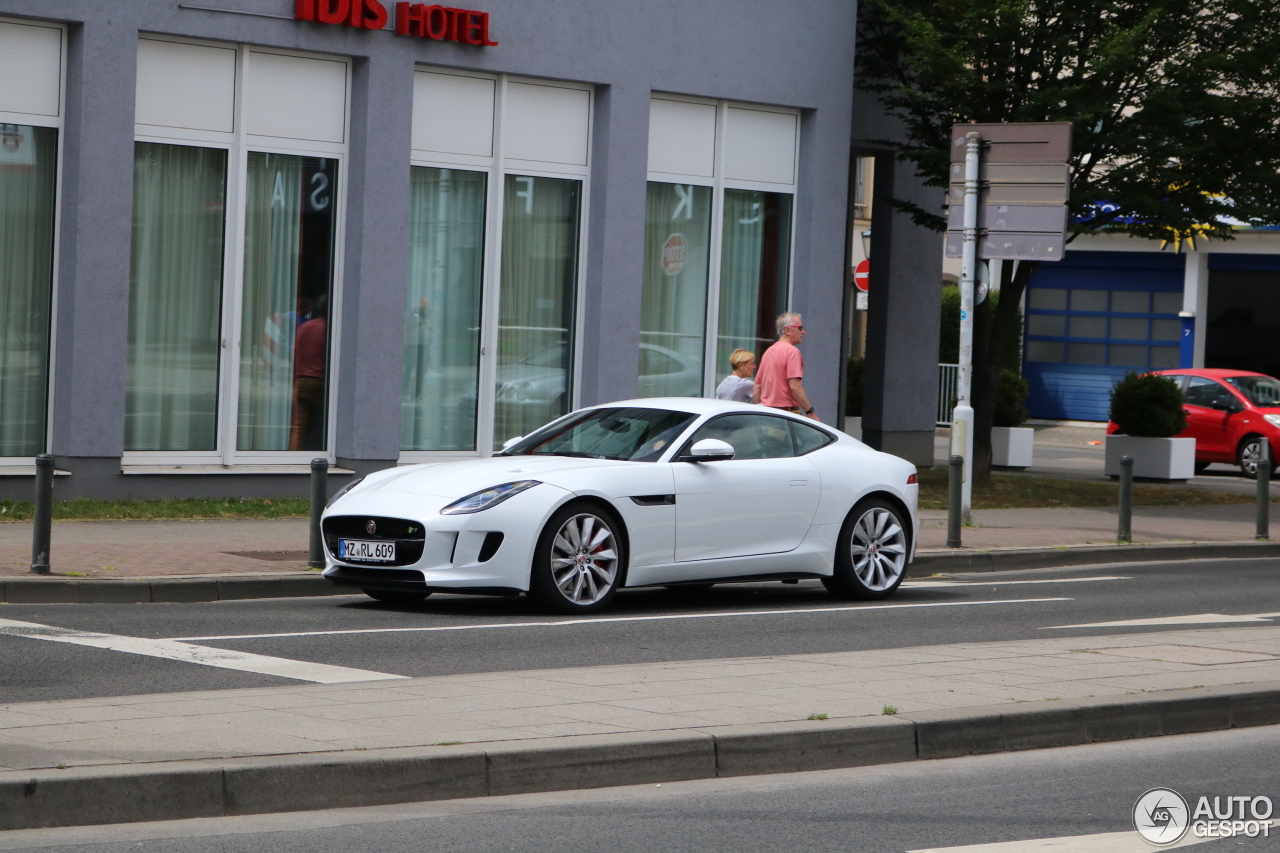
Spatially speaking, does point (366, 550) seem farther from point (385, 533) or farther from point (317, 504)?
point (317, 504)

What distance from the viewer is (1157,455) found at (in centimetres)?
2570

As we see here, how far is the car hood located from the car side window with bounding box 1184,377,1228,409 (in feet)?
63.7

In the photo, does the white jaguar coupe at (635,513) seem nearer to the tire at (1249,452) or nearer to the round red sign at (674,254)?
the round red sign at (674,254)

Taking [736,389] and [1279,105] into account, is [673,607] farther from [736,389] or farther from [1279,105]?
[1279,105]

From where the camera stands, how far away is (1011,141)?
17594 mm

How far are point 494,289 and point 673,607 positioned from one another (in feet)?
25.8

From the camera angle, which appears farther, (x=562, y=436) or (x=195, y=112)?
(x=195, y=112)

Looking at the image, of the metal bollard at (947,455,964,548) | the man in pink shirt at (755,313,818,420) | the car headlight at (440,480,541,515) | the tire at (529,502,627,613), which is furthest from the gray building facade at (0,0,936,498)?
the tire at (529,502,627,613)

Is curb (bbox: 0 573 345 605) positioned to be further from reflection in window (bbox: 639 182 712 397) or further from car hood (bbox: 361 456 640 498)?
reflection in window (bbox: 639 182 712 397)

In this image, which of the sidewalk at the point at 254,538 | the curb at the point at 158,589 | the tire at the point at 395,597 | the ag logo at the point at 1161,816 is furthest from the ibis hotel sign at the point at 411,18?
the ag logo at the point at 1161,816

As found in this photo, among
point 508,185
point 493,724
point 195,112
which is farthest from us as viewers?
point 508,185

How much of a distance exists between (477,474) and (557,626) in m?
1.21

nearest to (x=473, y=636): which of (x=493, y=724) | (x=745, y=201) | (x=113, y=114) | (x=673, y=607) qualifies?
(x=673, y=607)

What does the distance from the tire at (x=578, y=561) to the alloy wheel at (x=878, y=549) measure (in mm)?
2024
